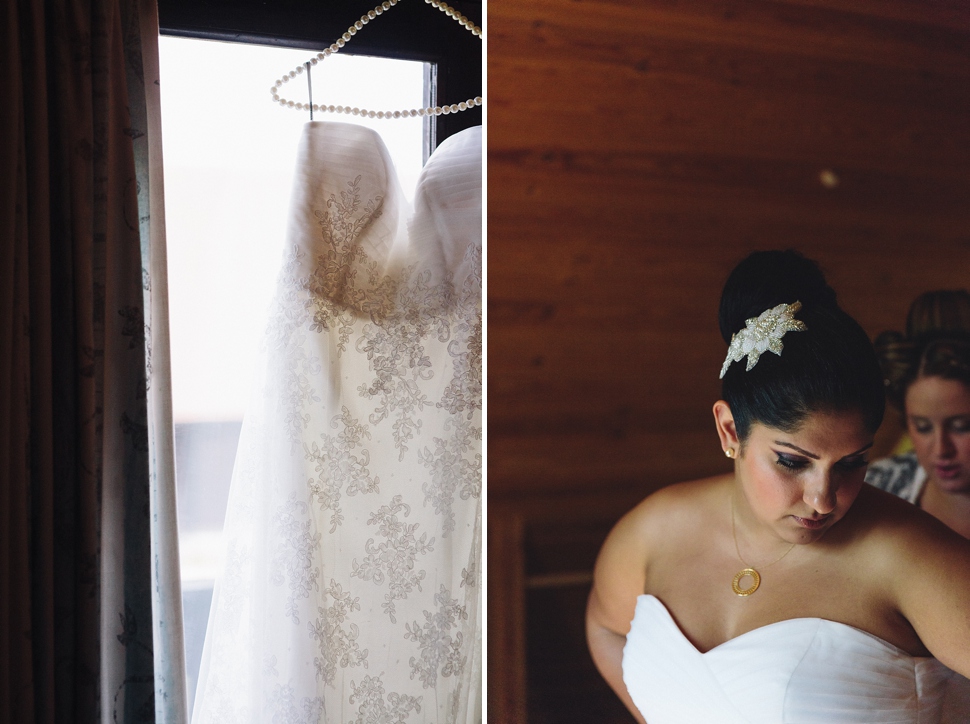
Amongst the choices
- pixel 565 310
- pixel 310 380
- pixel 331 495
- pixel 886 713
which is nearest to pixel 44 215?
pixel 310 380

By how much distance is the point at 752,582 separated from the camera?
975 mm

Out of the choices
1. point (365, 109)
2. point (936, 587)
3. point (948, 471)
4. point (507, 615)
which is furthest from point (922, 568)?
point (365, 109)

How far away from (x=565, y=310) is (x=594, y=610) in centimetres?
42

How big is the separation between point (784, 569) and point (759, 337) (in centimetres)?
32

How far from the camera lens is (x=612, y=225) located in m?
1.01

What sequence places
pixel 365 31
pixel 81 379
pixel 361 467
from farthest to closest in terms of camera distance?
pixel 365 31 → pixel 361 467 → pixel 81 379

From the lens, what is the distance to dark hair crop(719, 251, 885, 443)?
99 cm

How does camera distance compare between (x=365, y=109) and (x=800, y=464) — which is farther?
(x=365, y=109)

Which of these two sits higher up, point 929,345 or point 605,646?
point 929,345

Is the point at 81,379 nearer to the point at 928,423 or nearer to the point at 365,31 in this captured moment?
the point at 365,31

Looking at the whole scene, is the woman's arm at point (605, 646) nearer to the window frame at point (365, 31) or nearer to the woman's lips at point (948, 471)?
the woman's lips at point (948, 471)

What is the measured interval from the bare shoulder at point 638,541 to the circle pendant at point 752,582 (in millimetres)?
86

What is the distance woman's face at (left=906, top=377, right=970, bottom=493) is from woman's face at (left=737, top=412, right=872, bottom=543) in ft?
0.32

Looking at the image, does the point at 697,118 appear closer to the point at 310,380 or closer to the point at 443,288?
the point at 443,288
